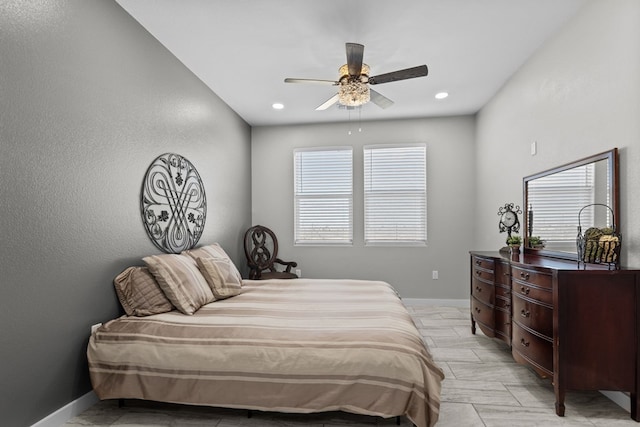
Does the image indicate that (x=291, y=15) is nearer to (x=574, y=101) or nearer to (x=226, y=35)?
(x=226, y=35)

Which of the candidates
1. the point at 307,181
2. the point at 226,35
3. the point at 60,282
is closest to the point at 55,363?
the point at 60,282

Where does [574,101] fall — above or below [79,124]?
above

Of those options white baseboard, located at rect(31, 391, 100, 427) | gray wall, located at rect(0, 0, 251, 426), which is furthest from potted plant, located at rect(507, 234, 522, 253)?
white baseboard, located at rect(31, 391, 100, 427)

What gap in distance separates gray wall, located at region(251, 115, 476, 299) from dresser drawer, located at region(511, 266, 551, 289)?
2.23 metres

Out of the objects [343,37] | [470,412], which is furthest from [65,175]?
[470,412]

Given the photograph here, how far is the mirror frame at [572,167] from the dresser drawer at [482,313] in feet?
2.25

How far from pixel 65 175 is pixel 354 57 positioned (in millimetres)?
2069

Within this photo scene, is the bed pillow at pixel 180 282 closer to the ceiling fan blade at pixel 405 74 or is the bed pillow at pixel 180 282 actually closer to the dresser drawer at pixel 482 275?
the ceiling fan blade at pixel 405 74

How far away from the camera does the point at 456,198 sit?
4.89 meters

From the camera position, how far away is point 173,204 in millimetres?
3137

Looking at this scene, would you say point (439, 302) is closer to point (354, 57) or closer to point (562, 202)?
point (562, 202)

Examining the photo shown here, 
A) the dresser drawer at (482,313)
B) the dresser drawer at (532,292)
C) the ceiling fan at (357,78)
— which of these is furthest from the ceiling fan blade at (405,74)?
the dresser drawer at (482,313)

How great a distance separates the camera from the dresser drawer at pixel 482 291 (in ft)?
10.3

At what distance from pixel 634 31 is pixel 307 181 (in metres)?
3.85
